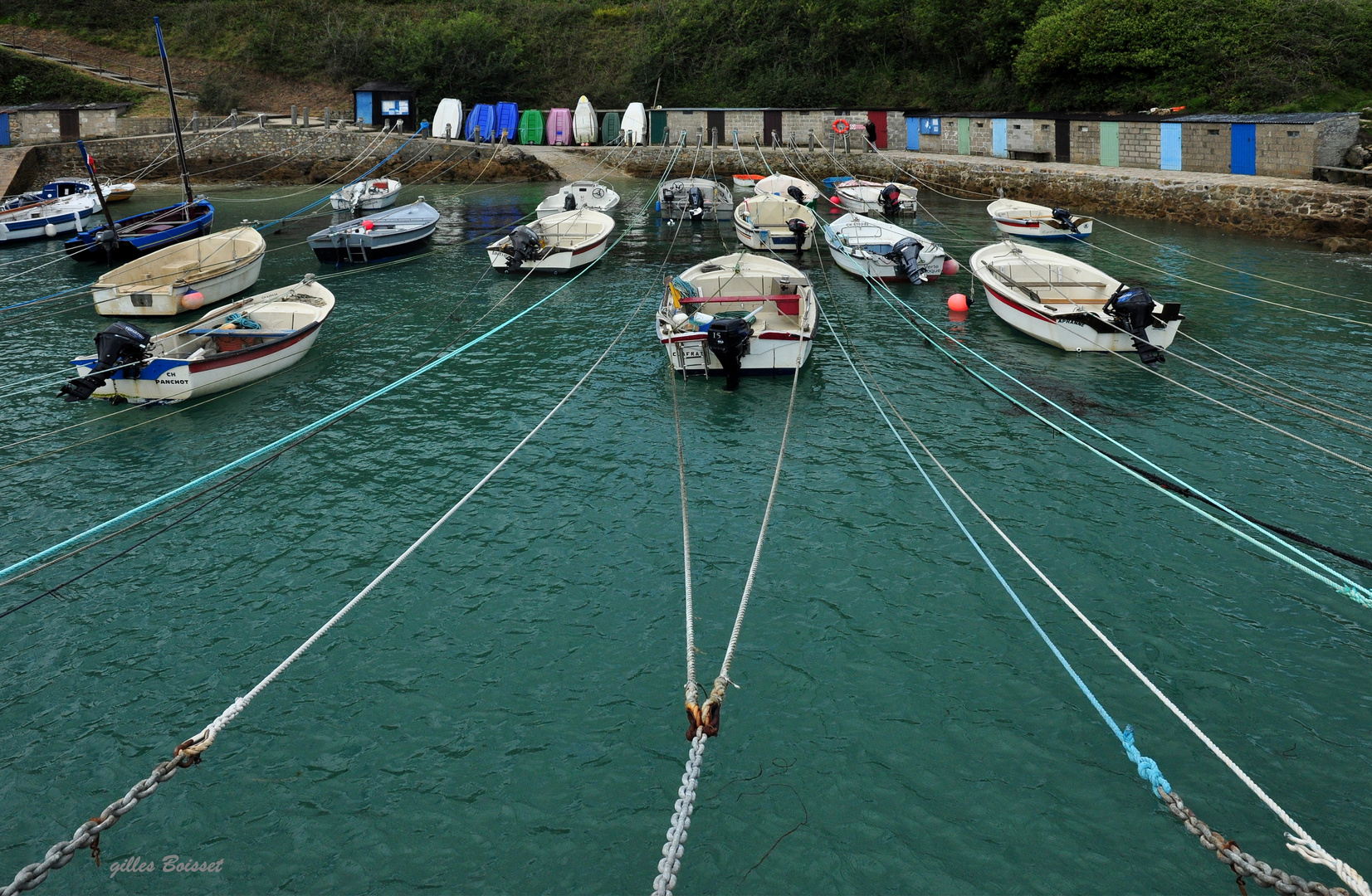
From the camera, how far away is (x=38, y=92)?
189ft

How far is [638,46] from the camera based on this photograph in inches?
2601

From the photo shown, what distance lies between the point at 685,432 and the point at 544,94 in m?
55.1

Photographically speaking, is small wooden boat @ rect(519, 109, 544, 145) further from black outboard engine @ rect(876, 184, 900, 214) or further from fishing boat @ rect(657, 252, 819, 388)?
fishing boat @ rect(657, 252, 819, 388)

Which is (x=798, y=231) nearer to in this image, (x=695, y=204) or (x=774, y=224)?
(x=774, y=224)

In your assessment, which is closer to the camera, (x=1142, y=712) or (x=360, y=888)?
(x=360, y=888)

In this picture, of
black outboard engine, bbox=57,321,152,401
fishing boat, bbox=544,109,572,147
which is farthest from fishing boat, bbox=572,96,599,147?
black outboard engine, bbox=57,321,152,401

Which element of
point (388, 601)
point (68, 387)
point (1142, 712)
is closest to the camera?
point (1142, 712)

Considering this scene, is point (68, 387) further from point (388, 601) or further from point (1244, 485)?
point (1244, 485)

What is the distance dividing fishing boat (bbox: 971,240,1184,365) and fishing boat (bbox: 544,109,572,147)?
39187 mm

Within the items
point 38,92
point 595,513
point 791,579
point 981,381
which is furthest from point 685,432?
point 38,92

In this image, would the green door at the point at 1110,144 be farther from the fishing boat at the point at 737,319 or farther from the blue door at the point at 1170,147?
the fishing boat at the point at 737,319

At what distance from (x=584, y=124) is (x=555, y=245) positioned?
30.4m

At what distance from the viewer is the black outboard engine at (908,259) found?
26.0m

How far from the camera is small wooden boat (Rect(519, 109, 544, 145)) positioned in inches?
2224
